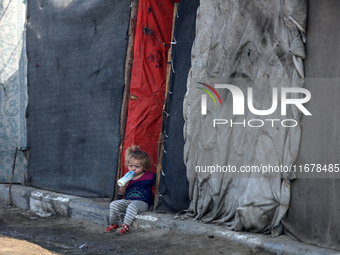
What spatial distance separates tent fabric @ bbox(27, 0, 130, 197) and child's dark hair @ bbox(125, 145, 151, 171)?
0.28 metres

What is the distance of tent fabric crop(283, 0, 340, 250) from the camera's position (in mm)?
3822

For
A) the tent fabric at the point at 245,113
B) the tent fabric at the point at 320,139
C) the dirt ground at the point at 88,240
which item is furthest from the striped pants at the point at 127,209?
the tent fabric at the point at 320,139

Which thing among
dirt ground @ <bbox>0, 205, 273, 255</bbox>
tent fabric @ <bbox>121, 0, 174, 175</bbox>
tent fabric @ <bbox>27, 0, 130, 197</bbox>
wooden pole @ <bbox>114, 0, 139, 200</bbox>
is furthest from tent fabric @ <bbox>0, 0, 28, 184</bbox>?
tent fabric @ <bbox>121, 0, 174, 175</bbox>

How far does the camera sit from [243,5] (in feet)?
15.2

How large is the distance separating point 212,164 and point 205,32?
134cm

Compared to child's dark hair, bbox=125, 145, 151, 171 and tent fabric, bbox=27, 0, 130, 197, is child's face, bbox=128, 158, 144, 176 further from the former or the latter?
tent fabric, bbox=27, 0, 130, 197

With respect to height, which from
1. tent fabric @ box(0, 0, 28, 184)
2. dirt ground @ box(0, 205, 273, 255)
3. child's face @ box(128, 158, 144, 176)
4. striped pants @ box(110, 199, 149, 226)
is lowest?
dirt ground @ box(0, 205, 273, 255)

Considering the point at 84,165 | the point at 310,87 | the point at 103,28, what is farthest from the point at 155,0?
the point at 310,87

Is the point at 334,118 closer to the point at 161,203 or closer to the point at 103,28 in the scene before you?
the point at 161,203

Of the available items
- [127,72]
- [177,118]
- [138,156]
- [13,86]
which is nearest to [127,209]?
[138,156]

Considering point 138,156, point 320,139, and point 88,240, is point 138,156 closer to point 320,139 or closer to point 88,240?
point 88,240

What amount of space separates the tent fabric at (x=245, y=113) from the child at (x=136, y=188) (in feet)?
2.51

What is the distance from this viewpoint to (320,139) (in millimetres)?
3918

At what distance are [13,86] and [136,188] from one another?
9.84ft
